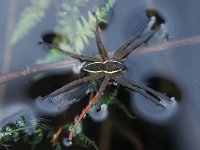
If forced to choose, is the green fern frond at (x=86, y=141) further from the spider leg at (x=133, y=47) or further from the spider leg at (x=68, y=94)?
the spider leg at (x=133, y=47)

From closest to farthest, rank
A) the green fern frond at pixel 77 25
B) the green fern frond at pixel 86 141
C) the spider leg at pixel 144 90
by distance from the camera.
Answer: the green fern frond at pixel 86 141
the spider leg at pixel 144 90
the green fern frond at pixel 77 25

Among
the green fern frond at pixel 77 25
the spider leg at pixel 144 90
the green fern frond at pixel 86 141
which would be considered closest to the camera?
the green fern frond at pixel 86 141

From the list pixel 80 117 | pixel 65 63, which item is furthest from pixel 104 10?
pixel 80 117

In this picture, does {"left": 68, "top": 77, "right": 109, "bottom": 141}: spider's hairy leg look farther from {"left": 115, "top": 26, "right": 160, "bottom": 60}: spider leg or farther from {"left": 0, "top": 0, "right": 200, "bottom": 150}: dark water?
{"left": 115, "top": 26, "right": 160, "bottom": 60}: spider leg

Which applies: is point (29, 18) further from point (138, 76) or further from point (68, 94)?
point (138, 76)

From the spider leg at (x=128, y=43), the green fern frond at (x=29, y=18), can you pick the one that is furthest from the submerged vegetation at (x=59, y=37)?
the spider leg at (x=128, y=43)

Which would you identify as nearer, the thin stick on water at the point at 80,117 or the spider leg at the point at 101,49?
the thin stick on water at the point at 80,117
